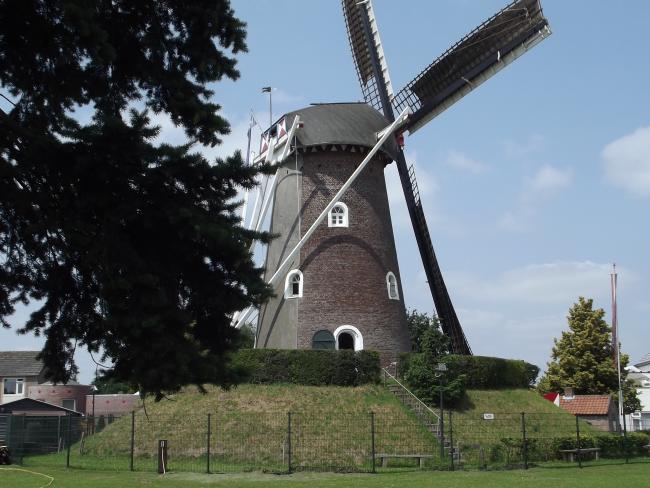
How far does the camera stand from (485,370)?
99.3 ft

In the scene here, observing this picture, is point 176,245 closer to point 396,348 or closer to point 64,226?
point 64,226

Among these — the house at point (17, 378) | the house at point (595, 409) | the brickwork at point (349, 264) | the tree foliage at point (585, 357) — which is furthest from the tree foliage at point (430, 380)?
the house at point (17, 378)

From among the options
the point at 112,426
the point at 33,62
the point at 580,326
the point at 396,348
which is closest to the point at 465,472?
the point at 396,348

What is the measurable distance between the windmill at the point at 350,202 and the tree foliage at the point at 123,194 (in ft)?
63.9

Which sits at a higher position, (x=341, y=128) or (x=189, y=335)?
(x=341, y=128)

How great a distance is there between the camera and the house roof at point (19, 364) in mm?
54934

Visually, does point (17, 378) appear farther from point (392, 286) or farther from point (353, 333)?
point (392, 286)

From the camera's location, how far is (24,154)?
8.17 meters

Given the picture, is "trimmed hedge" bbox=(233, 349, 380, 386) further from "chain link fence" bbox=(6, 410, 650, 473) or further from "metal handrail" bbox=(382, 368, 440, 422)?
"chain link fence" bbox=(6, 410, 650, 473)

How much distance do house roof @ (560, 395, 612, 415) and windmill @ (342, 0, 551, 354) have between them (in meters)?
5.42

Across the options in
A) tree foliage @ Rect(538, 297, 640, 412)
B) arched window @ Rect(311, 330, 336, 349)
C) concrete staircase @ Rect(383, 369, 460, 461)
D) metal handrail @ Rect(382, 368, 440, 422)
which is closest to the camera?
concrete staircase @ Rect(383, 369, 460, 461)

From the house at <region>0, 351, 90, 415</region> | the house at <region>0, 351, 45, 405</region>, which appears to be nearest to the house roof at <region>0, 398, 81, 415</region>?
the house at <region>0, 351, 90, 415</region>

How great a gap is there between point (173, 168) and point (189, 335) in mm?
2036

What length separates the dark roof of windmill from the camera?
103 feet
